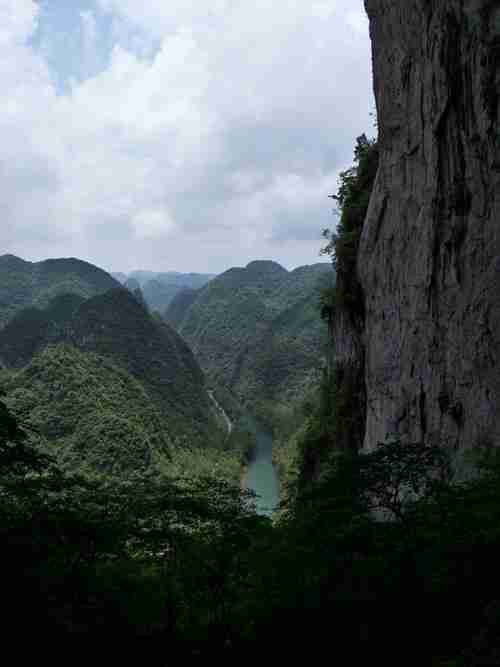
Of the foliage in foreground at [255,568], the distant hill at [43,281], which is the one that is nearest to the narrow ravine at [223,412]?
the distant hill at [43,281]

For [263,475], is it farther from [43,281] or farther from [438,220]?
[43,281]

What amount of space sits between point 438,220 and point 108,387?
165 feet

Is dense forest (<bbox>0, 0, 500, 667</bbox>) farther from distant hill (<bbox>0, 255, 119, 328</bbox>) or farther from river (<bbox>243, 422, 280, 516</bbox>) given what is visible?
distant hill (<bbox>0, 255, 119, 328</bbox>)

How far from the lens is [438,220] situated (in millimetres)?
14352

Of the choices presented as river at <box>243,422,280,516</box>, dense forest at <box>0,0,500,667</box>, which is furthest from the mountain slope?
dense forest at <box>0,0,500,667</box>

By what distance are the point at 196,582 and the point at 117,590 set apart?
1944mm

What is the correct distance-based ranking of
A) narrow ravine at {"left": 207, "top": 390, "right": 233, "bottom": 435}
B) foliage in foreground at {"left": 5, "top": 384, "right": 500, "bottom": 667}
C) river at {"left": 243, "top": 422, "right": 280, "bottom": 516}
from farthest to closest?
narrow ravine at {"left": 207, "top": 390, "right": 233, "bottom": 435}, river at {"left": 243, "top": 422, "right": 280, "bottom": 516}, foliage in foreground at {"left": 5, "top": 384, "right": 500, "bottom": 667}

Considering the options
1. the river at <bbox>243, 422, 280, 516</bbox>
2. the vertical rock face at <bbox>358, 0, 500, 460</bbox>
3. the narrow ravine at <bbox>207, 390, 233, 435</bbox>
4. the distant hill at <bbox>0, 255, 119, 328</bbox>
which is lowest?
the river at <bbox>243, 422, 280, 516</bbox>

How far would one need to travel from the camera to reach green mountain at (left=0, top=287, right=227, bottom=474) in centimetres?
4666

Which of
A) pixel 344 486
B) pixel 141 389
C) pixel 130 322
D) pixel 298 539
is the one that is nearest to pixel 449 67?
pixel 344 486

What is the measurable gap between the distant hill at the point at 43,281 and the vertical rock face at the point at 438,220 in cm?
10194

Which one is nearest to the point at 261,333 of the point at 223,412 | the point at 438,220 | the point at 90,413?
the point at 223,412

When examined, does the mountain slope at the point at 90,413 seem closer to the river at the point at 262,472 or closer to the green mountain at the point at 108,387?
the green mountain at the point at 108,387

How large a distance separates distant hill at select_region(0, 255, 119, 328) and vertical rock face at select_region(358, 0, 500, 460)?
102 metres
